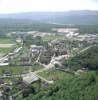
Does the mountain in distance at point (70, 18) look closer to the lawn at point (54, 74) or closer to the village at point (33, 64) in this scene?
the village at point (33, 64)

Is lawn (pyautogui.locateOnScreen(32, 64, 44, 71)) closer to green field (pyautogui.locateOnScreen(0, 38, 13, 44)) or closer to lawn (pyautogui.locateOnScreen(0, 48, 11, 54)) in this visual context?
lawn (pyautogui.locateOnScreen(0, 48, 11, 54))

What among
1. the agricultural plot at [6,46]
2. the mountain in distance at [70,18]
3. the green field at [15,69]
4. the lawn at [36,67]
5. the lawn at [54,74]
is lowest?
the mountain in distance at [70,18]

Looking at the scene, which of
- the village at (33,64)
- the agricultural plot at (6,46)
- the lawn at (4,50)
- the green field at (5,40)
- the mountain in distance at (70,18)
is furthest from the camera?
the mountain in distance at (70,18)

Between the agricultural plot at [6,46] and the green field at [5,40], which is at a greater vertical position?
the agricultural plot at [6,46]

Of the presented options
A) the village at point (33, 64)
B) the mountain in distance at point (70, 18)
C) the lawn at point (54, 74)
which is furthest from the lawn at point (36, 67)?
the mountain in distance at point (70, 18)

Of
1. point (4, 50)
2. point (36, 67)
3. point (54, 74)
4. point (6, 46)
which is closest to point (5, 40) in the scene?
point (6, 46)

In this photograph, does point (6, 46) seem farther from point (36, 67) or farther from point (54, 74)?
point (54, 74)

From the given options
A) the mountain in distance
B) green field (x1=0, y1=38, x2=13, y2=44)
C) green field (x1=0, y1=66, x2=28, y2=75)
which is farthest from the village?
the mountain in distance

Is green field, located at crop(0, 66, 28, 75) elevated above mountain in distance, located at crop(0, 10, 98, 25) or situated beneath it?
elevated above

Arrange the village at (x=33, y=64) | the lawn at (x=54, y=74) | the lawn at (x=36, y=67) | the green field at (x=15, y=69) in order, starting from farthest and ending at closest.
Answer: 1. the lawn at (x=36, y=67)
2. the green field at (x=15, y=69)
3. the lawn at (x=54, y=74)
4. the village at (x=33, y=64)

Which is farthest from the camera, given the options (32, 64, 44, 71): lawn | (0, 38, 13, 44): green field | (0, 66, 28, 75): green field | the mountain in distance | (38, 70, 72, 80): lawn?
the mountain in distance

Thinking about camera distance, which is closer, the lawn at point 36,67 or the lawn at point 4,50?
the lawn at point 36,67
